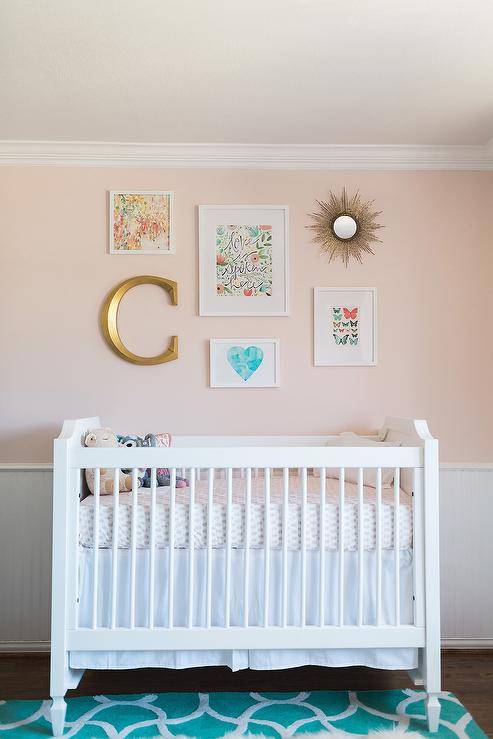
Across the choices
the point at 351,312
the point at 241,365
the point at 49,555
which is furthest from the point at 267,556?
the point at 351,312

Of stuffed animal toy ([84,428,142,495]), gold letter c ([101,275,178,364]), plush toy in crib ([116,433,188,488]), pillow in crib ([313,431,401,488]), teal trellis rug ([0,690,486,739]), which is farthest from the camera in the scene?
gold letter c ([101,275,178,364])

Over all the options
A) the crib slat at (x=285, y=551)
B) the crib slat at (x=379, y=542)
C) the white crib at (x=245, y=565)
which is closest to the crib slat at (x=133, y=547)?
the white crib at (x=245, y=565)

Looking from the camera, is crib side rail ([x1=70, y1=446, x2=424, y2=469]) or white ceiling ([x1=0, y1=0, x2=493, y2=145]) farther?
crib side rail ([x1=70, y1=446, x2=424, y2=469])

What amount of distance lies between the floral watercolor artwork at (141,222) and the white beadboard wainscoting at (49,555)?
1.10 meters

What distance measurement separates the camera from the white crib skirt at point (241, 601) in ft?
7.06

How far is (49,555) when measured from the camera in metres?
2.85

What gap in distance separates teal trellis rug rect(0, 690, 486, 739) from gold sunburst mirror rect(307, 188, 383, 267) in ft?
Result: 6.13

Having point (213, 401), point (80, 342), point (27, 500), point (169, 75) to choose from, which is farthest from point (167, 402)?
point (169, 75)

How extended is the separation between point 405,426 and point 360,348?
65 cm

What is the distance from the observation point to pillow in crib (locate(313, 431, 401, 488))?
2516mm

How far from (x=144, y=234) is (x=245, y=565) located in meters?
1.64

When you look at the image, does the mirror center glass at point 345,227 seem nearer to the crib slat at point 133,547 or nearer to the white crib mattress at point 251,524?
the white crib mattress at point 251,524

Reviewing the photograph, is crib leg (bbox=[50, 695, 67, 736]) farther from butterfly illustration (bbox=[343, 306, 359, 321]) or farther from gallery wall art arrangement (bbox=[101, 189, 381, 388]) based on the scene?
butterfly illustration (bbox=[343, 306, 359, 321])

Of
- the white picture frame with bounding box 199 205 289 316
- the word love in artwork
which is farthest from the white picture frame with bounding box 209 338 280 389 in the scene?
the word love in artwork
